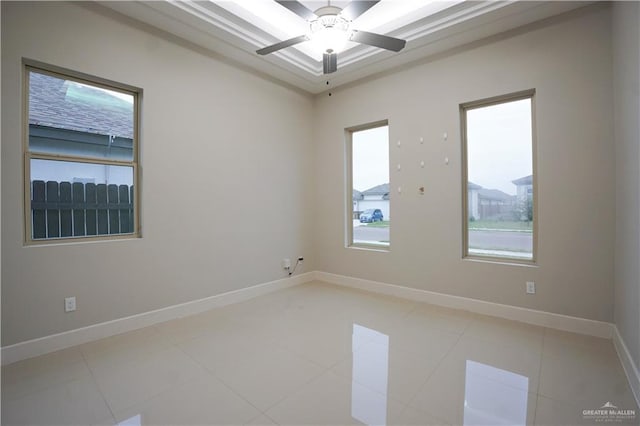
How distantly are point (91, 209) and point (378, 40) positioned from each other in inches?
120

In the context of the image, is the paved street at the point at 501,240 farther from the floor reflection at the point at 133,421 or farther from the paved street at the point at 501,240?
the floor reflection at the point at 133,421

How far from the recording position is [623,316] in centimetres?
228

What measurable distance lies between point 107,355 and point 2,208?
1410mm

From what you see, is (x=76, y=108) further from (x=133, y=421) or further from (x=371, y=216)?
(x=371, y=216)

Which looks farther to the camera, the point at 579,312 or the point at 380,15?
the point at 380,15

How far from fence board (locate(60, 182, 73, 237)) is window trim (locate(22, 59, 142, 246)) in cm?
6

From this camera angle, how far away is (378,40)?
2.46 m

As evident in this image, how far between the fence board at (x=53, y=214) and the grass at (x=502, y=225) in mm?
4260

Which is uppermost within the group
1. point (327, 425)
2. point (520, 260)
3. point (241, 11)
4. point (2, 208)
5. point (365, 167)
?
point (241, 11)

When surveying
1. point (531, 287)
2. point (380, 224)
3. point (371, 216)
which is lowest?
point (531, 287)

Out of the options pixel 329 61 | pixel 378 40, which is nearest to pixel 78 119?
pixel 329 61

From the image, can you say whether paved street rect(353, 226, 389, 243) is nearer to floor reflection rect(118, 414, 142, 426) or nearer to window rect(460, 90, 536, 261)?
window rect(460, 90, 536, 261)

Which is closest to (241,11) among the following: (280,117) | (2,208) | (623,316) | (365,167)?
(280,117)

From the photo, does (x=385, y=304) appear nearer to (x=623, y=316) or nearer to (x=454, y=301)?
(x=454, y=301)
